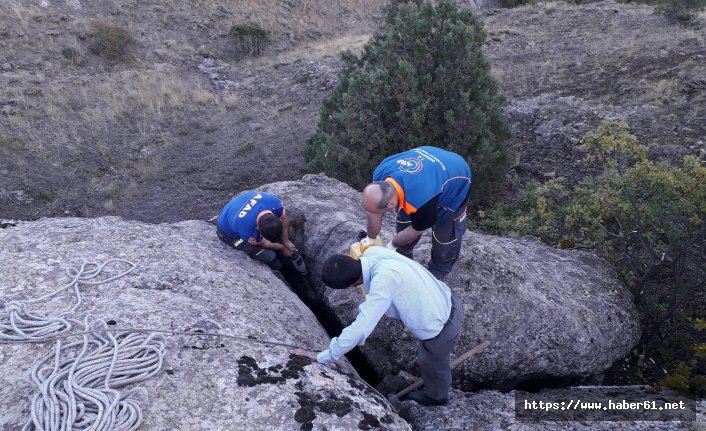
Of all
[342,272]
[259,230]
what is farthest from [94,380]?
[259,230]

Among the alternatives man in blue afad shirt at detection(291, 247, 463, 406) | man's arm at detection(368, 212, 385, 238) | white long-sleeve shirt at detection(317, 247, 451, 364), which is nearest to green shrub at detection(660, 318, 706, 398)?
man in blue afad shirt at detection(291, 247, 463, 406)

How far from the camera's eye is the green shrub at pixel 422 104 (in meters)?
7.61

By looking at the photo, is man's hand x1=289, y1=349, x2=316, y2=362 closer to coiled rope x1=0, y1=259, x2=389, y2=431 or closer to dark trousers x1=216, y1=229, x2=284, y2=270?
coiled rope x1=0, y1=259, x2=389, y2=431

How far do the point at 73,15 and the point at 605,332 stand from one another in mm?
18513

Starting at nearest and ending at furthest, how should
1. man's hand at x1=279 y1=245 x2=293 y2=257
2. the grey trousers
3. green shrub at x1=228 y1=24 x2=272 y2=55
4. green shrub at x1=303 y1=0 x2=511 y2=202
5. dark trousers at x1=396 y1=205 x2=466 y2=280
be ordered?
the grey trousers < dark trousers at x1=396 y1=205 x2=466 y2=280 < man's hand at x1=279 y1=245 x2=293 y2=257 < green shrub at x1=303 y1=0 x2=511 y2=202 < green shrub at x1=228 y1=24 x2=272 y2=55

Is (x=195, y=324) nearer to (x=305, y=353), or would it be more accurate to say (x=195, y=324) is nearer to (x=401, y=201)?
(x=305, y=353)

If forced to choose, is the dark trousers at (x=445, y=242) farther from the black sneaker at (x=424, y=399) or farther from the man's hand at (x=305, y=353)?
the man's hand at (x=305, y=353)

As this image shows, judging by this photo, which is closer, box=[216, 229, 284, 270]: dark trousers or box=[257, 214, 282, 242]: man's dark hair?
box=[257, 214, 282, 242]: man's dark hair

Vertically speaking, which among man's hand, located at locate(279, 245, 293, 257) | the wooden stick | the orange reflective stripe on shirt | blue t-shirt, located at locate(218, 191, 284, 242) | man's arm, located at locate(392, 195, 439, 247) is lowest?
the wooden stick

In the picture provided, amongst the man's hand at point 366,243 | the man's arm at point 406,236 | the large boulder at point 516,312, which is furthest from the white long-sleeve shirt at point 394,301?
the large boulder at point 516,312

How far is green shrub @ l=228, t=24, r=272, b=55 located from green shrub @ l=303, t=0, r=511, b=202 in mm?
11715

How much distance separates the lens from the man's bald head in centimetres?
365

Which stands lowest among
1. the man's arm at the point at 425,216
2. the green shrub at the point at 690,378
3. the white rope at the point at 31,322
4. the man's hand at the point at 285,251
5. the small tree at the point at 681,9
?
the green shrub at the point at 690,378

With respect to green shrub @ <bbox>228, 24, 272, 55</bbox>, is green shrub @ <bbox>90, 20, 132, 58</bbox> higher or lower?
higher
